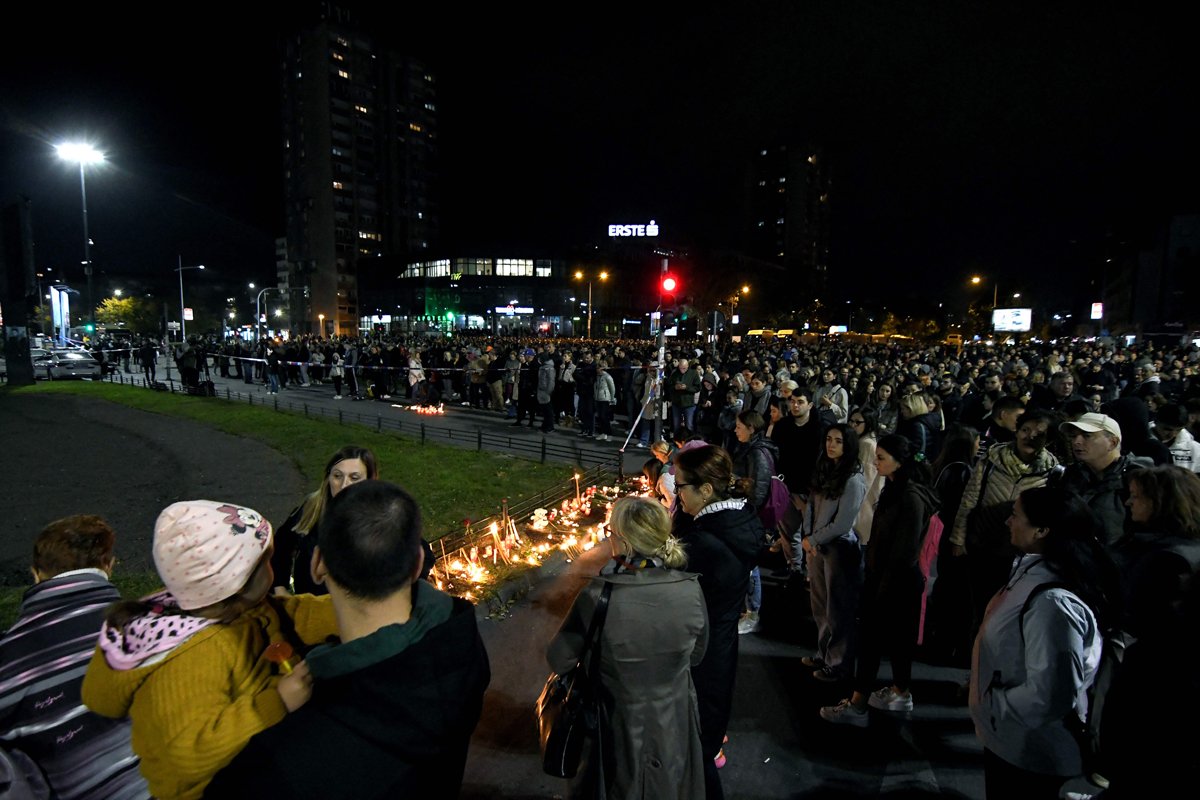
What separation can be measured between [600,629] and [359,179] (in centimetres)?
12400

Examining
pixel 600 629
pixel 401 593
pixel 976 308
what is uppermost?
pixel 976 308

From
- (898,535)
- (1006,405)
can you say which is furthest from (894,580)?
(1006,405)

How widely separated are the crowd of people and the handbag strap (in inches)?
1.1

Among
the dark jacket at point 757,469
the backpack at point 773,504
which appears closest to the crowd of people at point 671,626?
the dark jacket at point 757,469

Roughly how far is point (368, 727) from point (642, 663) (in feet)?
4.23

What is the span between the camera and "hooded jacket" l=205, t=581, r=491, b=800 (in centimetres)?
161

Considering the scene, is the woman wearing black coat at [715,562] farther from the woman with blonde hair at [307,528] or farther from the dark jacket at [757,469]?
the dark jacket at [757,469]

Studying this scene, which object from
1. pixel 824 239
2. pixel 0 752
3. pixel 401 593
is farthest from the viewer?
pixel 824 239

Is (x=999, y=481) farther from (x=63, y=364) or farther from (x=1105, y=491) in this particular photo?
(x=63, y=364)

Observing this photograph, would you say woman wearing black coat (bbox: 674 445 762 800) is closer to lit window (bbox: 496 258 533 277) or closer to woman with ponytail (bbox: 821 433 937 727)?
woman with ponytail (bbox: 821 433 937 727)

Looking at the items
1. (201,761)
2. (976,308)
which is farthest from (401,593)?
(976,308)

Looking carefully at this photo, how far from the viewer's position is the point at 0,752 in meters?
2.12

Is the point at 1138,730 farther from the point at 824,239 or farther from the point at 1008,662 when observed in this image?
the point at 824,239

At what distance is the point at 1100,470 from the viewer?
4863mm
